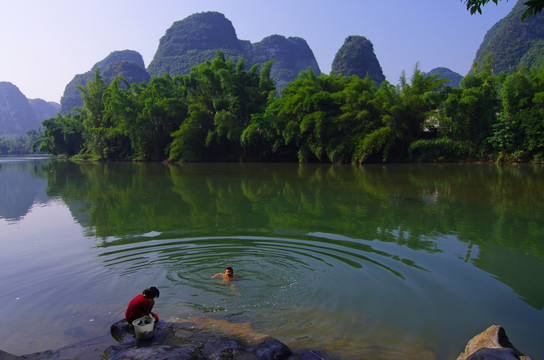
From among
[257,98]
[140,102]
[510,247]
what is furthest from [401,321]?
[140,102]

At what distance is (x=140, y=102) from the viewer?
37156 mm

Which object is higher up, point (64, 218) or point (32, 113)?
point (32, 113)

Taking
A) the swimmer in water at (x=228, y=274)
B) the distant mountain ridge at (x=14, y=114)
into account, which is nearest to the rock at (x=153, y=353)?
the swimmer in water at (x=228, y=274)

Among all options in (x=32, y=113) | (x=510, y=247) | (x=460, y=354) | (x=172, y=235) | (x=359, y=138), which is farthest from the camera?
(x=32, y=113)

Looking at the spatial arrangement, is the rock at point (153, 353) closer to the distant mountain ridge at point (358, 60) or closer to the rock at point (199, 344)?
the rock at point (199, 344)

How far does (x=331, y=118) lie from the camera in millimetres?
27578

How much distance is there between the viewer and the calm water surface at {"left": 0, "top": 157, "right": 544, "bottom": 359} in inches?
157

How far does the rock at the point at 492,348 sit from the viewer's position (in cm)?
275

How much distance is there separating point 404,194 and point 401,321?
885 centimetres

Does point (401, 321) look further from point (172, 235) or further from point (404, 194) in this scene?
point (404, 194)

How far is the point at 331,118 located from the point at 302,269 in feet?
75.3

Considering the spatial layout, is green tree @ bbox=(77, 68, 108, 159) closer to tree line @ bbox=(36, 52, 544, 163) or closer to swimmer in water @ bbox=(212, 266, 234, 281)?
tree line @ bbox=(36, 52, 544, 163)

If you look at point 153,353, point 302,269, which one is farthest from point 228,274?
point 153,353

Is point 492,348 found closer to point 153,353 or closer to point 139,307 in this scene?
point 153,353
